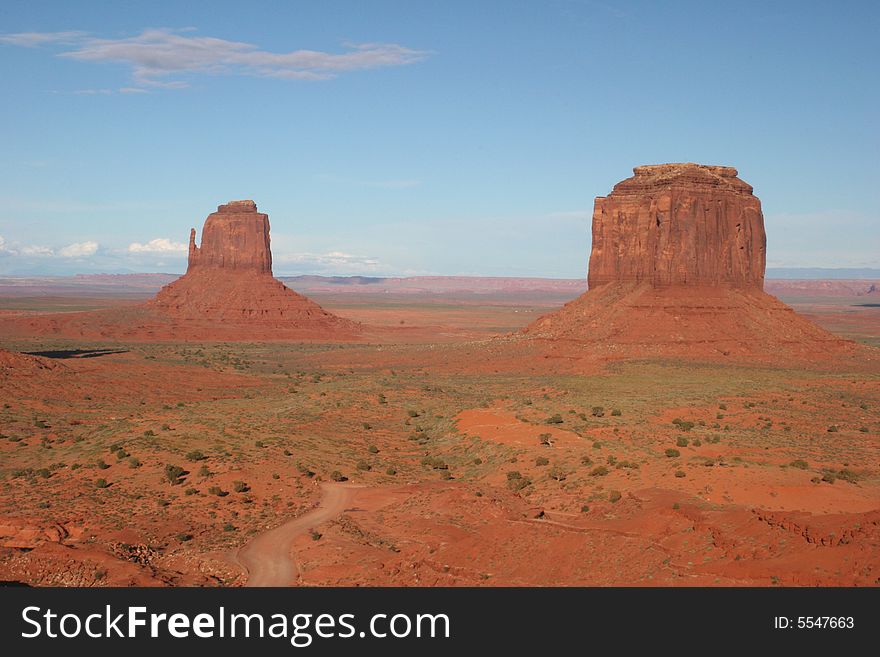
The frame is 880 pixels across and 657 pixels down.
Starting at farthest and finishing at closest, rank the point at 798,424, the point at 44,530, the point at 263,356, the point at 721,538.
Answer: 1. the point at 263,356
2. the point at 798,424
3. the point at 44,530
4. the point at 721,538

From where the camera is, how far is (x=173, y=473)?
103 ft

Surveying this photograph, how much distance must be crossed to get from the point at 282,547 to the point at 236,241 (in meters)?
105

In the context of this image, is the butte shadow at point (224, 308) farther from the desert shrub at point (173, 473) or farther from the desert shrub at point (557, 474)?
the desert shrub at point (557, 474)

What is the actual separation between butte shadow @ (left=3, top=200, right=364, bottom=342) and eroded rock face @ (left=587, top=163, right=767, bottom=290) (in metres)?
44.9

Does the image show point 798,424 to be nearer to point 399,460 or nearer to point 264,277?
point 399,460

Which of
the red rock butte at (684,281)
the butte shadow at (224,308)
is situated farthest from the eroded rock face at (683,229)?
the butte shadow at (224,308)

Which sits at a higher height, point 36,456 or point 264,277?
point 264,277

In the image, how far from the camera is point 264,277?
415ft

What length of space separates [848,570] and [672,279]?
6359 cm

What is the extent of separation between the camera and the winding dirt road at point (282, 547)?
2212 centimetres

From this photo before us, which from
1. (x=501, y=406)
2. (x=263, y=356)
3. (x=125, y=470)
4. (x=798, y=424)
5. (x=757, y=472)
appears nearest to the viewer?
(x=757, y=472)

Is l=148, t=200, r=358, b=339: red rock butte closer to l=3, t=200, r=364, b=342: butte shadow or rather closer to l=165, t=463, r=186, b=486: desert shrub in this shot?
l=3, t=200, r=364, b=342: butte shadow

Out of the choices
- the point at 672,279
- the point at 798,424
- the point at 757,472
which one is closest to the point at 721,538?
the point at 757,472

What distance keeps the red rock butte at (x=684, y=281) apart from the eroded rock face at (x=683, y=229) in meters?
0.09
